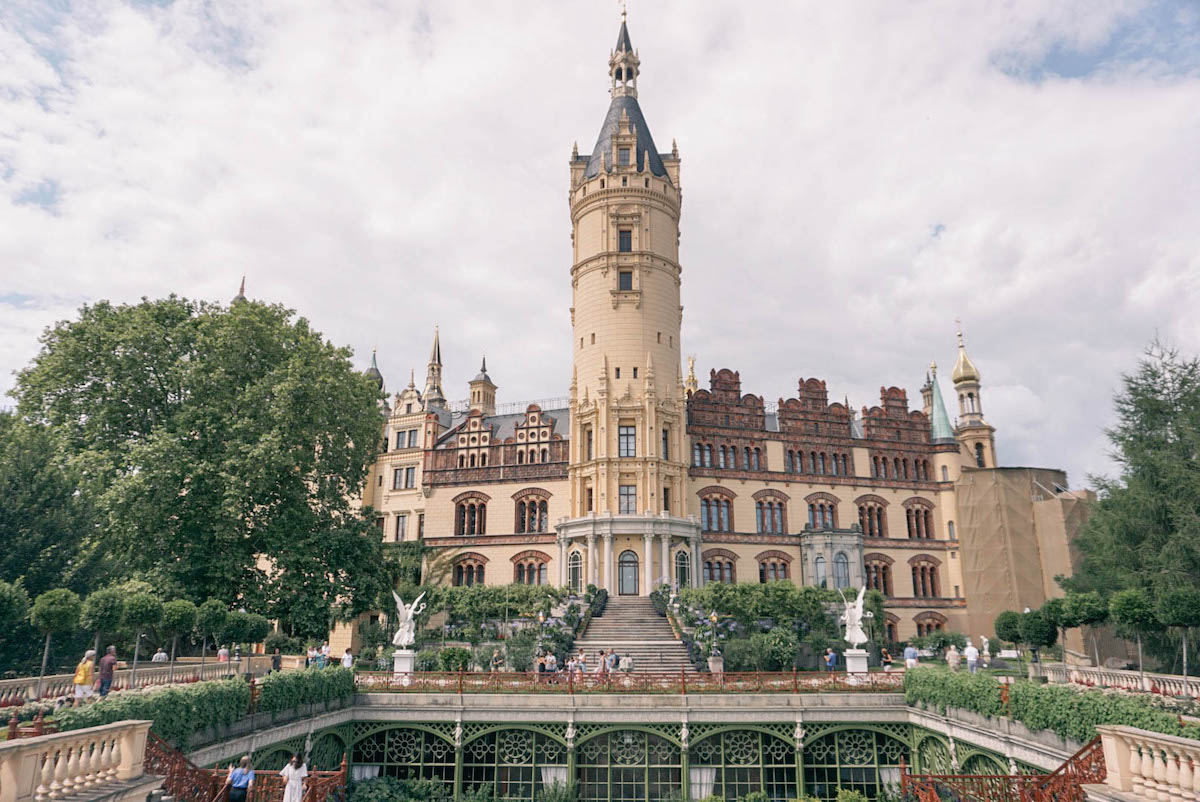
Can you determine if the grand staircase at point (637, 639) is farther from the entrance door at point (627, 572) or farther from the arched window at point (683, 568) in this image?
the arched window at point (683, 568)

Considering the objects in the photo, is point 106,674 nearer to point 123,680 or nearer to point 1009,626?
point 123,680

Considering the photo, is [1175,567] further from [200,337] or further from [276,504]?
[200,337]

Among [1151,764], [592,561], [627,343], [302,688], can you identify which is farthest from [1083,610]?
[627,343]

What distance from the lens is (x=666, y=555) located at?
44938 mm

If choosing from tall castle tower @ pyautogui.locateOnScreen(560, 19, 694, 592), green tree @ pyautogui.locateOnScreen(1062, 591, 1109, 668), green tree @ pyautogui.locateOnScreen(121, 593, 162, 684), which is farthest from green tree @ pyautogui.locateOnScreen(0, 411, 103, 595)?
green tree @ pyautogui.locateOnScreen(1062, 591, 1109, 668)

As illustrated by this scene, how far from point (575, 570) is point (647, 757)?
22.8 meters

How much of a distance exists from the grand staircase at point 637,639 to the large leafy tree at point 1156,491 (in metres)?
18.2

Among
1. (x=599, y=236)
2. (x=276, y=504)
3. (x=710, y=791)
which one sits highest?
(x=599, y=236)

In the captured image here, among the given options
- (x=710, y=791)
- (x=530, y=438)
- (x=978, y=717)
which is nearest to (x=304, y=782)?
(x=710, y=791)

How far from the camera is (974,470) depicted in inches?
2076

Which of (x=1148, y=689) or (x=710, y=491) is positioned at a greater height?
(x=710, y=491)

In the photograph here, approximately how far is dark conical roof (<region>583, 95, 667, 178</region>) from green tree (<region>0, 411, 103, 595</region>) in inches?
1377

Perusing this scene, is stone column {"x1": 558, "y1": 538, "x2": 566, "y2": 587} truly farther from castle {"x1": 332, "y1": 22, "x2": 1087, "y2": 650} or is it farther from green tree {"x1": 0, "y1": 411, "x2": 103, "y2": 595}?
green tree {"x1": 0, "y1": 411, "x2": 103, "y2": 595}

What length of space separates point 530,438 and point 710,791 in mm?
30163
